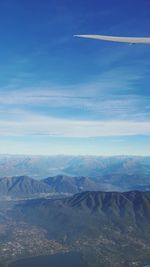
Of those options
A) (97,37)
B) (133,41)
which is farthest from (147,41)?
(97,37)

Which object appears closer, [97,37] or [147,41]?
[147,41]

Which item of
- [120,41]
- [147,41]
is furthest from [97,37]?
[147,41]

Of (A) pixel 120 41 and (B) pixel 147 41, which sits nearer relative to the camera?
(B) pixel 147 41

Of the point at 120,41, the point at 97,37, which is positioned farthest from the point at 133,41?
the point at 97,37

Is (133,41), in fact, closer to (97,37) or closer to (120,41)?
(120,41)

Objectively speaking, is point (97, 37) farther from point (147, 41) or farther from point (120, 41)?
point (147, 41)
